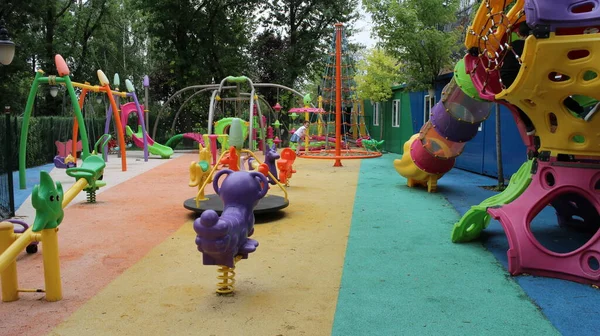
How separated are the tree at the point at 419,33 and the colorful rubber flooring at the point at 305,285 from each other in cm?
779

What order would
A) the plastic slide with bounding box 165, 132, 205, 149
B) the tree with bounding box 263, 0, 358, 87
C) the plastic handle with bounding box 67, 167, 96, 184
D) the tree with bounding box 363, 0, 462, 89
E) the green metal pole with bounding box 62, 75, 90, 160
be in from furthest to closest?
the tree with bounding box 263, 0, 358, 87 → the plastic slide with bounding box 165, 132, 205, 149 → the tree with bounding box 363, 0, 462, 89 → the green metal pole with bounding box 62, 75, 90, 160 → the plastic handle with bounding box 67, 167, 96, 184

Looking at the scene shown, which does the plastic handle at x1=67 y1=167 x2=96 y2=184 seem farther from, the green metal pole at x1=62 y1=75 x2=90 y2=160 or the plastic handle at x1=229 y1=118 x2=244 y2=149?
the green metal pole at x1=62 y1=75 x2=90 y2=160

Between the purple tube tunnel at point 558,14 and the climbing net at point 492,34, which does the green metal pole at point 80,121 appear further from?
the purple tube tunnel at point 558,14

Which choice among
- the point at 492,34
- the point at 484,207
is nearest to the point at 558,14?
the point at 492,34

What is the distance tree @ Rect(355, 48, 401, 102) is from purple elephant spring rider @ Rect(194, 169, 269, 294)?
479 inches

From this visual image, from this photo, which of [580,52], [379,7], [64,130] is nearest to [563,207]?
[580,52]

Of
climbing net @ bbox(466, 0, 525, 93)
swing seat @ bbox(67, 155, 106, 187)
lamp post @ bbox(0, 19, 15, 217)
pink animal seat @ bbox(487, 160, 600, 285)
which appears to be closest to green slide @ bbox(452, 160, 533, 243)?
pink animal seat @ bbox(487, 160, 600, 285)

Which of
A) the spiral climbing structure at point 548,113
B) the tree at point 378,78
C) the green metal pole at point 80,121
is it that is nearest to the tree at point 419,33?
the tree at point 378,78

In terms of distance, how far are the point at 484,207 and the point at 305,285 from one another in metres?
2.50

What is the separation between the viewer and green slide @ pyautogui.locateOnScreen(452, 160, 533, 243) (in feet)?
18.0

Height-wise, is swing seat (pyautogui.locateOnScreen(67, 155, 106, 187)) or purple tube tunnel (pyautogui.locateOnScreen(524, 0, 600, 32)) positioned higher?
purple tube tunnel (pyautogui.locateOnScreen(524, 0, 600, 32))

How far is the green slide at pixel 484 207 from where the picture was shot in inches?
216

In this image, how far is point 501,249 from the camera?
5711mm

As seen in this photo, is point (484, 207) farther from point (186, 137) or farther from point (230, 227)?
point (186, 137)
